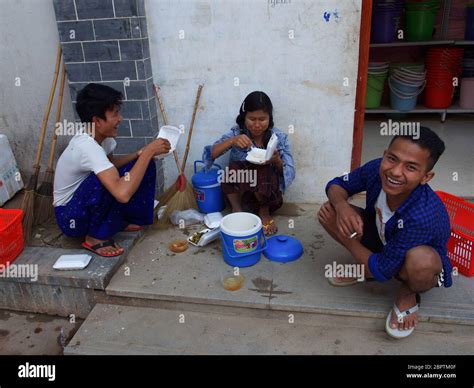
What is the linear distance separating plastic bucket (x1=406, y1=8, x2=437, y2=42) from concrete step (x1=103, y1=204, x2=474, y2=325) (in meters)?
3.55

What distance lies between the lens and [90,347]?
2.20 metres

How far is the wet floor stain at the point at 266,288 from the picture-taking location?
2.34 meters

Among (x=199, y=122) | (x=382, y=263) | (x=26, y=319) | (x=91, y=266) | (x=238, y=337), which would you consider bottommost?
(x=26, y=319)

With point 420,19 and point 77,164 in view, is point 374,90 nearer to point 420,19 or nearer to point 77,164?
point 420,19

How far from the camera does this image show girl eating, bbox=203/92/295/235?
2.84 m

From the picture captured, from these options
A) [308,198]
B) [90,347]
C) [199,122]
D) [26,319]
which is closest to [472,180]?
[308,198]

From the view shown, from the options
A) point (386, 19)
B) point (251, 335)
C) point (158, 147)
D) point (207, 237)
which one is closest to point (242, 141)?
point (158, 147)

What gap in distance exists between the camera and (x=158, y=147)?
2529mm

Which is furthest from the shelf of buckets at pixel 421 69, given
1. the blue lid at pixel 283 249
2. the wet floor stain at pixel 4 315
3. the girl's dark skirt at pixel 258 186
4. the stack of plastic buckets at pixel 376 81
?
the wet floor stain at pixel 4 315

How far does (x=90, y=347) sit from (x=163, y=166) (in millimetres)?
1650

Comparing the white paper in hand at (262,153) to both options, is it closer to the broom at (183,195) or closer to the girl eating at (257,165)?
the girl eating at (257,165)
